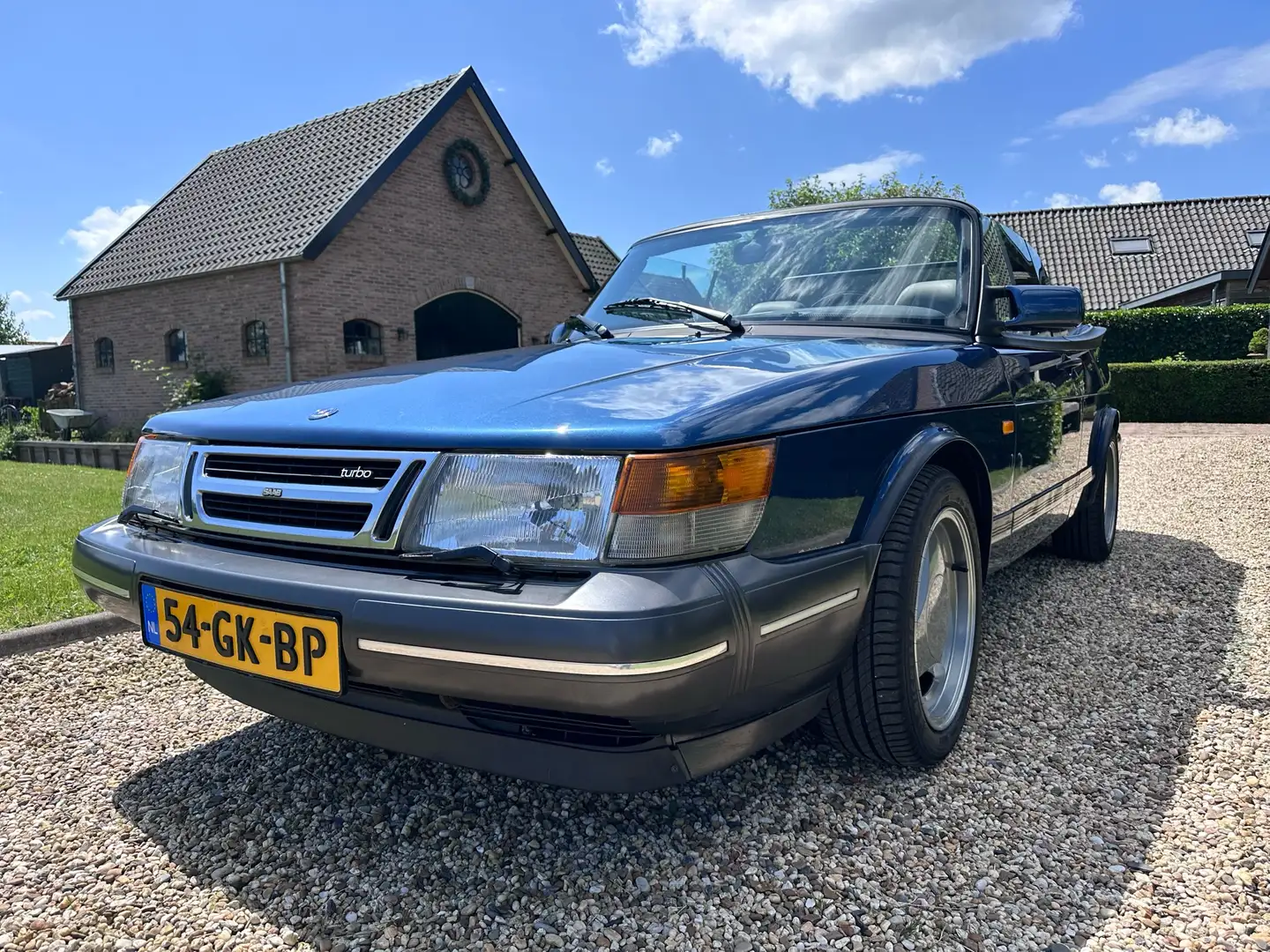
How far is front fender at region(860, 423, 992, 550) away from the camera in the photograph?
6.20ft

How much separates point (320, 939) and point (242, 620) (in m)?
0.63

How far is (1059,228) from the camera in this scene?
26656 millimetres

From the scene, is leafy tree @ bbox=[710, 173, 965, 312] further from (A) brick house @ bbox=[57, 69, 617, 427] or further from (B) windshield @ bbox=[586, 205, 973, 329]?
(A) brick house @ bbox=[57, 69, 617, 427]

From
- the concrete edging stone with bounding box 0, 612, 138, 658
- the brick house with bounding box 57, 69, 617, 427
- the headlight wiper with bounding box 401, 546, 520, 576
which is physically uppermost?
the brick house with bounding box 57, 69, 617, 427

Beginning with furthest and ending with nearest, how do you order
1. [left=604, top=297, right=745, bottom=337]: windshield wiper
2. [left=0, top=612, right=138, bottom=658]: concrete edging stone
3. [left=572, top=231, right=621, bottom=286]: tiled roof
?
[left=572, top=231, right=621, bottom=286]: tiled roof < [left=0, top=612, right=138, bottom=658]: concrete edging stone < [left=604, top=297, right=745, bottom=337]: windshield wiper

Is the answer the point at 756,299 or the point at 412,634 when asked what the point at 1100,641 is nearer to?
the point at 756,299

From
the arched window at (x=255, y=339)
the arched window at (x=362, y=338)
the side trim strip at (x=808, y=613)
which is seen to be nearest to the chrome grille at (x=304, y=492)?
the side trim strip at (x=808, y=613)

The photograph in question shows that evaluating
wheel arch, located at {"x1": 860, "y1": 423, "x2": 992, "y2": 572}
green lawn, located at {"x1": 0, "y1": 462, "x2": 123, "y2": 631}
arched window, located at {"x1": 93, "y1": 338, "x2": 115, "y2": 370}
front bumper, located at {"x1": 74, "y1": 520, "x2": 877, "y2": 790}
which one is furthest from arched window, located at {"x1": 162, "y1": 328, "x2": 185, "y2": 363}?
wheel arch, located at {"x1": 860, "y1": 423, "x2": 992, "y2": 572}

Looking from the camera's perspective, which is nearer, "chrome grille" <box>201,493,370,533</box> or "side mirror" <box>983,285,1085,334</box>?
"chrome grille" <box>201,493,370,533</box>

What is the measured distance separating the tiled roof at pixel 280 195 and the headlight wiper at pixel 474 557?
13200 mm

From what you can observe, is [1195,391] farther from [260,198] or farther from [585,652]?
[260,198]

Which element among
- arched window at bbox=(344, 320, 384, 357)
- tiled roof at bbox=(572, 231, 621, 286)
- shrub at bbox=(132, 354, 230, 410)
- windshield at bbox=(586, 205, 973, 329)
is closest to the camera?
windshield at bbox=(586, 205, 973, 329)

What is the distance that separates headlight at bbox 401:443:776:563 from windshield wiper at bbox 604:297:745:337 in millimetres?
1058

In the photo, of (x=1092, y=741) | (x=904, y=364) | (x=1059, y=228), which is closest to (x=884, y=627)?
(x=904, y=364)
